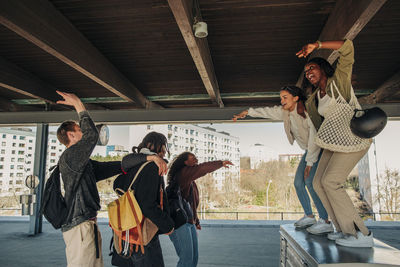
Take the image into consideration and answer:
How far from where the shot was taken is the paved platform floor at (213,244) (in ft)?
13.3

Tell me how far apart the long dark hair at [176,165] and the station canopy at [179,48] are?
1139mm

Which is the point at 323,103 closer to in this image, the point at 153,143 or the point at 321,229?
the point at 321,229

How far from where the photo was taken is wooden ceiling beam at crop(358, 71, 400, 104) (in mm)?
4613

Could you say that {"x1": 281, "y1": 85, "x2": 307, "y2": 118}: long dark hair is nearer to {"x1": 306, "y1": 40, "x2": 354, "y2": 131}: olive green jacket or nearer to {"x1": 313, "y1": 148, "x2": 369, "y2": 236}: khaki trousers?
{"x1": 306, "y1": 40, "x2": 354, "y2": 131}: olive green jacket

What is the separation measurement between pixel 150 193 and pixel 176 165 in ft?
3.10

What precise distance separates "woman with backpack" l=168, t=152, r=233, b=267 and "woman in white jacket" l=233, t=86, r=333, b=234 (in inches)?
31.8

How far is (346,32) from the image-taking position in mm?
2459

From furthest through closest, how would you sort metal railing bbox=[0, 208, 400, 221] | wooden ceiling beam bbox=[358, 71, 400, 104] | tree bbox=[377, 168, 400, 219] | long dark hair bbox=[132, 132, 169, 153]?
tree bbox=[377, 168, 400, 219]
metal railing bbox=[0, 208, 400, 221]
wooden ceiling beam bbox=[358, 71, 400, 104]
long dark hair bbox=[132, 132, 169, 153]

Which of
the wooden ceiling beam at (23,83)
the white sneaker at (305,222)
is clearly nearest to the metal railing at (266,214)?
the white sneaker at (305,222)

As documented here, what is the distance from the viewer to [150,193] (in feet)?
6.23

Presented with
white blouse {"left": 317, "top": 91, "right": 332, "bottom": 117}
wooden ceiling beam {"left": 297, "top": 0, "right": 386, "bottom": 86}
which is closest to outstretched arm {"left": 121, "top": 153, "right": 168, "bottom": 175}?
white blouse {"left": 317, "top": 91, "right": 332, "bottom": 117}

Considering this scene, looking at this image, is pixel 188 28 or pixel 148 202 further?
pixel 188 28

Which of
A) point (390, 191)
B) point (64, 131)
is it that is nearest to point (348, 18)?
point (64, 131)

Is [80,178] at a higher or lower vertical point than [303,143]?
lower
